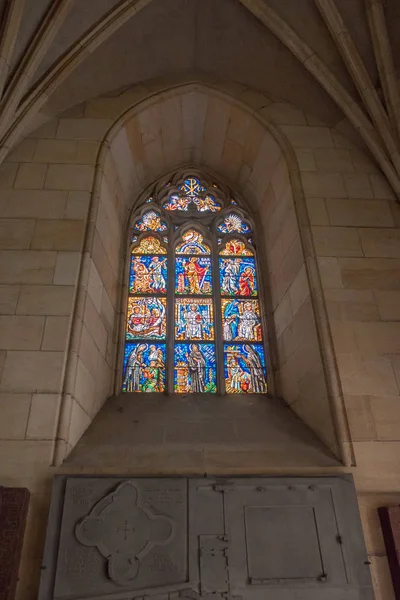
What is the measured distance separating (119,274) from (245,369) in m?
2.01

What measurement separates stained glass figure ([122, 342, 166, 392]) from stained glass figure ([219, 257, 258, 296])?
1201 mm

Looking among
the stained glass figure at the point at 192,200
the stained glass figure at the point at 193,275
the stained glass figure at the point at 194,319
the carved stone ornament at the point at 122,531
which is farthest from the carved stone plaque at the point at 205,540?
the stained glass figure at the point at 192,200

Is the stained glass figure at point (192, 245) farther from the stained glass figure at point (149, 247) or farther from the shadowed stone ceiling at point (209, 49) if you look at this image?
the shadowed stone ceiling at point (209, 49)

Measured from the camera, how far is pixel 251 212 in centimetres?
652

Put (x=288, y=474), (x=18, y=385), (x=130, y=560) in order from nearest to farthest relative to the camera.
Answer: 1. (x=130, y=560)
2. (x=288, y=474)
3. (x=18, y=385)

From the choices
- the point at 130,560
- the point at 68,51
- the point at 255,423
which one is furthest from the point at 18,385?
the point at 68,51

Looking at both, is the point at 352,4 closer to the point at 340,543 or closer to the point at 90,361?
the point at 90,361

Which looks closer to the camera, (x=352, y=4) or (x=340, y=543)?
(x=340, y=543)

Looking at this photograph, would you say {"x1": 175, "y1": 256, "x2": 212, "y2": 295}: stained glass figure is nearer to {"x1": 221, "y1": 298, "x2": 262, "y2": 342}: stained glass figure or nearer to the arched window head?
the arched window head

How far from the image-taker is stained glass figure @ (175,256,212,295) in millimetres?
5656

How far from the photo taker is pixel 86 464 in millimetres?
3590

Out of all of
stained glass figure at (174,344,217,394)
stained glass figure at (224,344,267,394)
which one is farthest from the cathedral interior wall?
stained glass figure at (174,344,217,394)

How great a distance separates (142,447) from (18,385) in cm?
121

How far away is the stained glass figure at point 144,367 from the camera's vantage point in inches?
194
